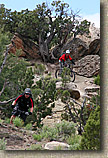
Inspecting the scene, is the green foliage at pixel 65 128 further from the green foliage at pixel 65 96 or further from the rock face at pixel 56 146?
the green foliage at pixel 65 96

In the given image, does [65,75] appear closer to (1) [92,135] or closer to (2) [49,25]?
(2) [49,25]

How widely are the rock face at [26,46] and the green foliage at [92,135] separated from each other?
6.04 ft

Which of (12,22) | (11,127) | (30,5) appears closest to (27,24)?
(12,22)

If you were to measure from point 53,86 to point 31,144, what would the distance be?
2186mm

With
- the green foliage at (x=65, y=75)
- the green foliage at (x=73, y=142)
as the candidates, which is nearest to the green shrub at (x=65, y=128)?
the green foliage at (x=73, y=142)

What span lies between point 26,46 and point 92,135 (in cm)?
250

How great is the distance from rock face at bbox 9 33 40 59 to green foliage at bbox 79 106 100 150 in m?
1.84

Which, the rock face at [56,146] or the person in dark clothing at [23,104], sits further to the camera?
the person in dark clothing at [23,104]

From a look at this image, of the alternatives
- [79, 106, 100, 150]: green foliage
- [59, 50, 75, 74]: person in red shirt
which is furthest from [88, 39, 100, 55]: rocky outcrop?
[79, 106, 100, 150]: green foliage

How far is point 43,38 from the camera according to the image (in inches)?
176

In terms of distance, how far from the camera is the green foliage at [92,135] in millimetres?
2977

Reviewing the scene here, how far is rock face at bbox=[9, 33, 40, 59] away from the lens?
4.56 meters

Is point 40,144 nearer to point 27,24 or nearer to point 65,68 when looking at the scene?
point 65,68

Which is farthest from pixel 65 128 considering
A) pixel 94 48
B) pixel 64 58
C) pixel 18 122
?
pixel 94 48
